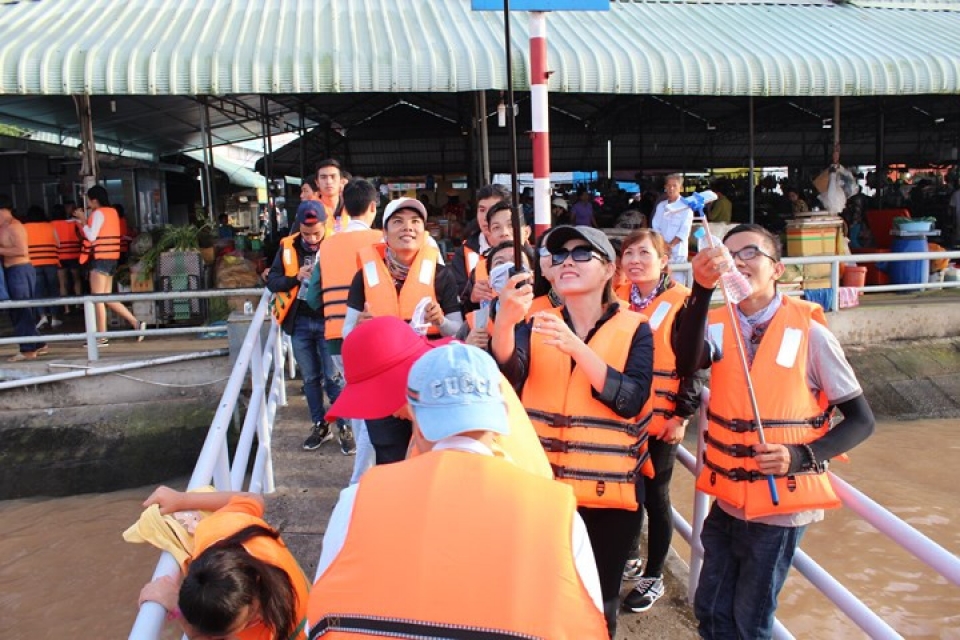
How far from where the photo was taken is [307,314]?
5.03m

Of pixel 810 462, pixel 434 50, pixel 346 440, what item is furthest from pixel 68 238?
pixel 810 462

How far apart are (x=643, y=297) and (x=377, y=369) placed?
175 centimetres

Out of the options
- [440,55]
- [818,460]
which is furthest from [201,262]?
[818,460]

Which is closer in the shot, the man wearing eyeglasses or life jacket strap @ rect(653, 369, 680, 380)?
the man wearing eyeglasses

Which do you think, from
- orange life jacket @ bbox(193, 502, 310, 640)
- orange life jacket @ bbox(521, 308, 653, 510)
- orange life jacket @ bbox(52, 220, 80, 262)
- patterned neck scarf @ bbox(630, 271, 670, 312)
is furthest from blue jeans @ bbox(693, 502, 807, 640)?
orange life jacket @ bbox(52, 220, 80, 262)

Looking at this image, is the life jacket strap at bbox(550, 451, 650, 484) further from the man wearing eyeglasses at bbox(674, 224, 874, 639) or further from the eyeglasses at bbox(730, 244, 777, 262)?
the eyeglasses at bbox(730, 244, 777, 262)

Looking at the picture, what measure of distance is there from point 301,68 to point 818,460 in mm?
7439

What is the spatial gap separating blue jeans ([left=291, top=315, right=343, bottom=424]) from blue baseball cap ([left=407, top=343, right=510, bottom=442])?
362 cm

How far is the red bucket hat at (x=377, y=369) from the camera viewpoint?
2.10 meters

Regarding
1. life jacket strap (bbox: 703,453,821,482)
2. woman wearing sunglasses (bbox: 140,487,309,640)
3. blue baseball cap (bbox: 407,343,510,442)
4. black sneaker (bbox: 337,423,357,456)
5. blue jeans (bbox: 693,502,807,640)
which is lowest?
black sneaker (bbox: 337,423,357,456)

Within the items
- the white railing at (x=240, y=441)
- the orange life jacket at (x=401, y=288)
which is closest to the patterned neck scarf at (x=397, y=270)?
the orange life jacket at (x=401, y=288)

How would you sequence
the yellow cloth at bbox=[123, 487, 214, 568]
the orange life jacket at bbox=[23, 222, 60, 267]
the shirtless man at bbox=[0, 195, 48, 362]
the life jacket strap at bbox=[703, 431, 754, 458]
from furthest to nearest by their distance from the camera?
1. the orange life jacket at bbox=[23, 222, 60, 267]
2. the shirtless man at bbox=[0, 195, 48, 362]
3. the life jacket strap at bbox=[703, 431, 754, 458]
4. the yellow cloth at bbox=[123, 487, 214, 568]

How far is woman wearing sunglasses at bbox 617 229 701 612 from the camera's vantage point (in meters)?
3.09

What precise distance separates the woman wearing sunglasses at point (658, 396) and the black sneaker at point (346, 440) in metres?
2.10
